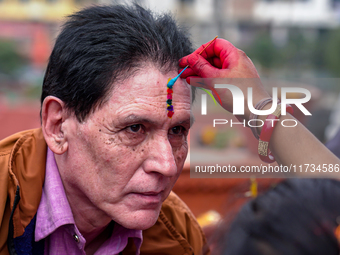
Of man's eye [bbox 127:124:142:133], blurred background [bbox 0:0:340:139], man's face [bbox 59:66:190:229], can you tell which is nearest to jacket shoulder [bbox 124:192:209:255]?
man's face [bbox 59:66:190:229]

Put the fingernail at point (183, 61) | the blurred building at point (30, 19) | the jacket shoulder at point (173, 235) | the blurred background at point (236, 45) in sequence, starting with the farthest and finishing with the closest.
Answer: the blurred building at point (30, 19), the blurred background at point (236, 45), the jacket shoulder at point (173, 235), the fingernail at point (183, 61)

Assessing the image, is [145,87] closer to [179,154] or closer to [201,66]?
[201,66]

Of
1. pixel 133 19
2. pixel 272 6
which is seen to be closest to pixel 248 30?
pixel 272 6

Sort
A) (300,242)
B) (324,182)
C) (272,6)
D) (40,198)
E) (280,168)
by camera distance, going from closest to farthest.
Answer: (300,242) → (324,182) → (280,168) → (40,198) → (272,6)

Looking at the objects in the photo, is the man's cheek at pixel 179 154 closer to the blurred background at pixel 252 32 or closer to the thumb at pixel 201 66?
the thumb at pixel 201 66

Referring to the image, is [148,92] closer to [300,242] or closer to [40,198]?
[40,198]

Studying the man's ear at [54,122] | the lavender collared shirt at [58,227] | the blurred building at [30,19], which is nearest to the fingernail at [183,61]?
the man's ear at [54,122]

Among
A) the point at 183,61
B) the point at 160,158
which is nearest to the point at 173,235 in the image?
the point at 160,158

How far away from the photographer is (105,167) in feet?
6.07

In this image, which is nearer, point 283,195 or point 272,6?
point 283,195

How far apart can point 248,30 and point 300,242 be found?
3661 centimetres

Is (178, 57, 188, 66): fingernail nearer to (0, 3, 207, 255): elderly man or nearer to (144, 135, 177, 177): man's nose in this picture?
(0, 3, 207, 255): elderly man

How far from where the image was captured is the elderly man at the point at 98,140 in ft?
6.04

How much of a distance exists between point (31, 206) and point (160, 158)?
691 millimetres
